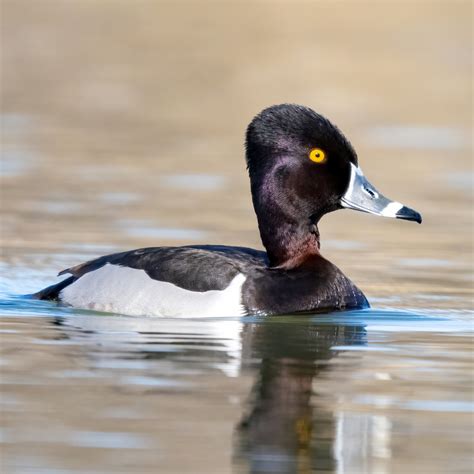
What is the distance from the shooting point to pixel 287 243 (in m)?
11.1

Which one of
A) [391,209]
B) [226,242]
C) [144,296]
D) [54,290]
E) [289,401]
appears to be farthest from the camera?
[226,242]

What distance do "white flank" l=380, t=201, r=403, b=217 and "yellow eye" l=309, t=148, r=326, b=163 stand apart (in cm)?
58

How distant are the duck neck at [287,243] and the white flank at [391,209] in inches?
22.3

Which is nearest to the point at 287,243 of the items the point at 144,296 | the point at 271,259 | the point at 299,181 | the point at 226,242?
the point at 271,259

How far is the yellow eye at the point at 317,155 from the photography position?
11.0 meters

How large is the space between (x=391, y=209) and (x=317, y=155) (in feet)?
2.19

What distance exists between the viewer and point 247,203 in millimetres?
16703

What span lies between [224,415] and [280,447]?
53 centimetres

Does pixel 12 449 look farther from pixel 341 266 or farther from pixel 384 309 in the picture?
pixel 341 266

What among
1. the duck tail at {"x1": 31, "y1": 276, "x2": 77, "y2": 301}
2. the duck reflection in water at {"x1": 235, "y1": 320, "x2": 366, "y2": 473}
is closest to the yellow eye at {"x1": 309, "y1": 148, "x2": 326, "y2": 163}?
the duck reflection in water at {"x1": 235, "y1": 320, "x2": 366, "y2": 473}

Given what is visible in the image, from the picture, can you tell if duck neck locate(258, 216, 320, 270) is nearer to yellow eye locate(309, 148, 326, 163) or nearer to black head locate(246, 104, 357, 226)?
black head locate(246, 104, 357, 226)

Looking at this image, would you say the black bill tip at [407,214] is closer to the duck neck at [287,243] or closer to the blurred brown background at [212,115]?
the duck neck at [287,243]

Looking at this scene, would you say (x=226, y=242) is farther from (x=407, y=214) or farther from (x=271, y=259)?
(x=407, y=214)

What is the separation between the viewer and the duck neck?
437 inches
